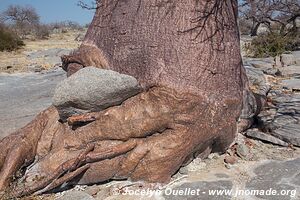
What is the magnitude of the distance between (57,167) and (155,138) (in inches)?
35.0

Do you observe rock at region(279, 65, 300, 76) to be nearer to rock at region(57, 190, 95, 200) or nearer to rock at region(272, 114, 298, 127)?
rock at region(272, 114, 298, 127)

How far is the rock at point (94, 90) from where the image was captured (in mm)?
3465

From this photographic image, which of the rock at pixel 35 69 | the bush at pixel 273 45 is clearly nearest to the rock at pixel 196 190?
the bush at pixel 273 45

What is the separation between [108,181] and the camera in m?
3.63

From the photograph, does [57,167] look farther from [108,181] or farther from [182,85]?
[182,85]

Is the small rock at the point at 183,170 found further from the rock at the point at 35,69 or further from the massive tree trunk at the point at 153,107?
the rock at the point at 35,69

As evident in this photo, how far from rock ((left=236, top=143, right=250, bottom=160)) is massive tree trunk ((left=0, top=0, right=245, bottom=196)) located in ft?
1.07

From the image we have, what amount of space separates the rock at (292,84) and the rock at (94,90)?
3.85 m

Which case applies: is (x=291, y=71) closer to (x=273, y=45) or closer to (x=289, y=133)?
(x=273, y=45)

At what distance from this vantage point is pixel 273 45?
1220cm

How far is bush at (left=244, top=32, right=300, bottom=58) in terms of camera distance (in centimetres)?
1196

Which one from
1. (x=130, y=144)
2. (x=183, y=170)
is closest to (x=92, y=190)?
(x=130, y=144)

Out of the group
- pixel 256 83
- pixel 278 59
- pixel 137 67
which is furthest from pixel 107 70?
pixel 278 59

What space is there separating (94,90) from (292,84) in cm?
454
